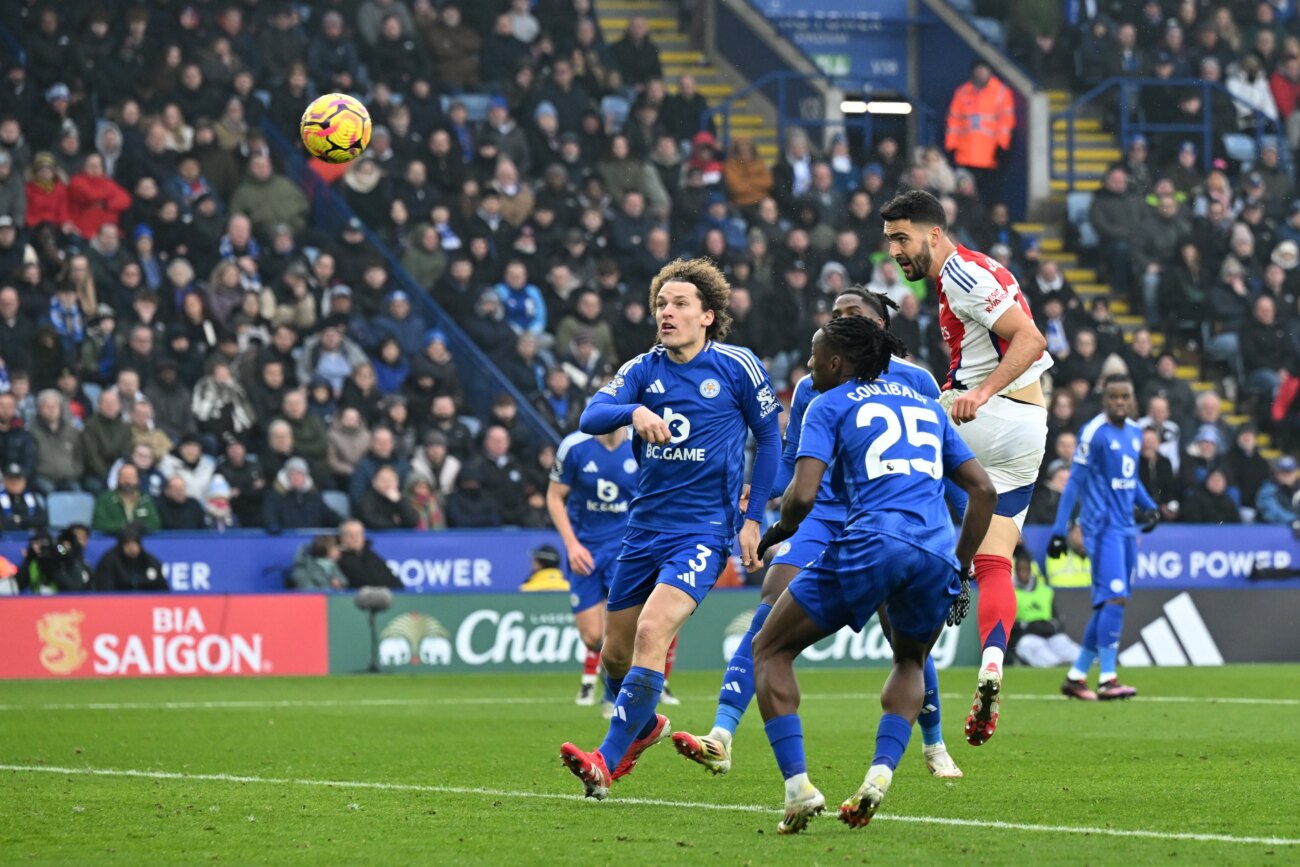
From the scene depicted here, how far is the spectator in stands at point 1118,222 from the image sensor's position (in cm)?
2786

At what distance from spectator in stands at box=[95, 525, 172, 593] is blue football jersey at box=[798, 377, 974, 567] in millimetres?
13097

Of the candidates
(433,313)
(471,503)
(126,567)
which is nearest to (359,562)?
(471,503)

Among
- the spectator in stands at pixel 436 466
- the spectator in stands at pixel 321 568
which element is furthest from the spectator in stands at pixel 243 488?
the spectator in stands at pixel 436 466

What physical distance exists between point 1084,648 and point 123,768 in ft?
28.1

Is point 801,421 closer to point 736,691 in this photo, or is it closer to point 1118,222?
point 736,691

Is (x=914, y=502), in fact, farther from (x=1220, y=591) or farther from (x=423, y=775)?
(x=1220, y=591)

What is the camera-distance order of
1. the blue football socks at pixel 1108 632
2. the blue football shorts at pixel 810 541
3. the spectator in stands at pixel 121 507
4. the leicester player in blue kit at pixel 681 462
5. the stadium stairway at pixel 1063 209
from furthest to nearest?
the stadium stairway at pixel 1063 209
the spectator in stands at pixel 121 507
the blue football socks at pixel 1108 632
the blue football shorts at pixel 810 541
the leicester player in blue kit at pixel 681 462

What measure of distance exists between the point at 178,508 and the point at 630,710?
1243cm

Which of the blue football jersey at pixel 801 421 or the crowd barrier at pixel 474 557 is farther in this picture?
the crowd barrier at pixel 474 557

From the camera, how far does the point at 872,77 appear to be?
31.0 meters

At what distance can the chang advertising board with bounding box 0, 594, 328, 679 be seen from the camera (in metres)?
19.1

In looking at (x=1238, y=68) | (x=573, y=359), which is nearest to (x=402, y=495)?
(x=573, y=359)

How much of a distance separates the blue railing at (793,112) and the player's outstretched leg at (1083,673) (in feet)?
43.8

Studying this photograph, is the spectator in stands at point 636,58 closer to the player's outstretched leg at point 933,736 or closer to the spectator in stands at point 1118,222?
the spectator in stands at point 1118,222
